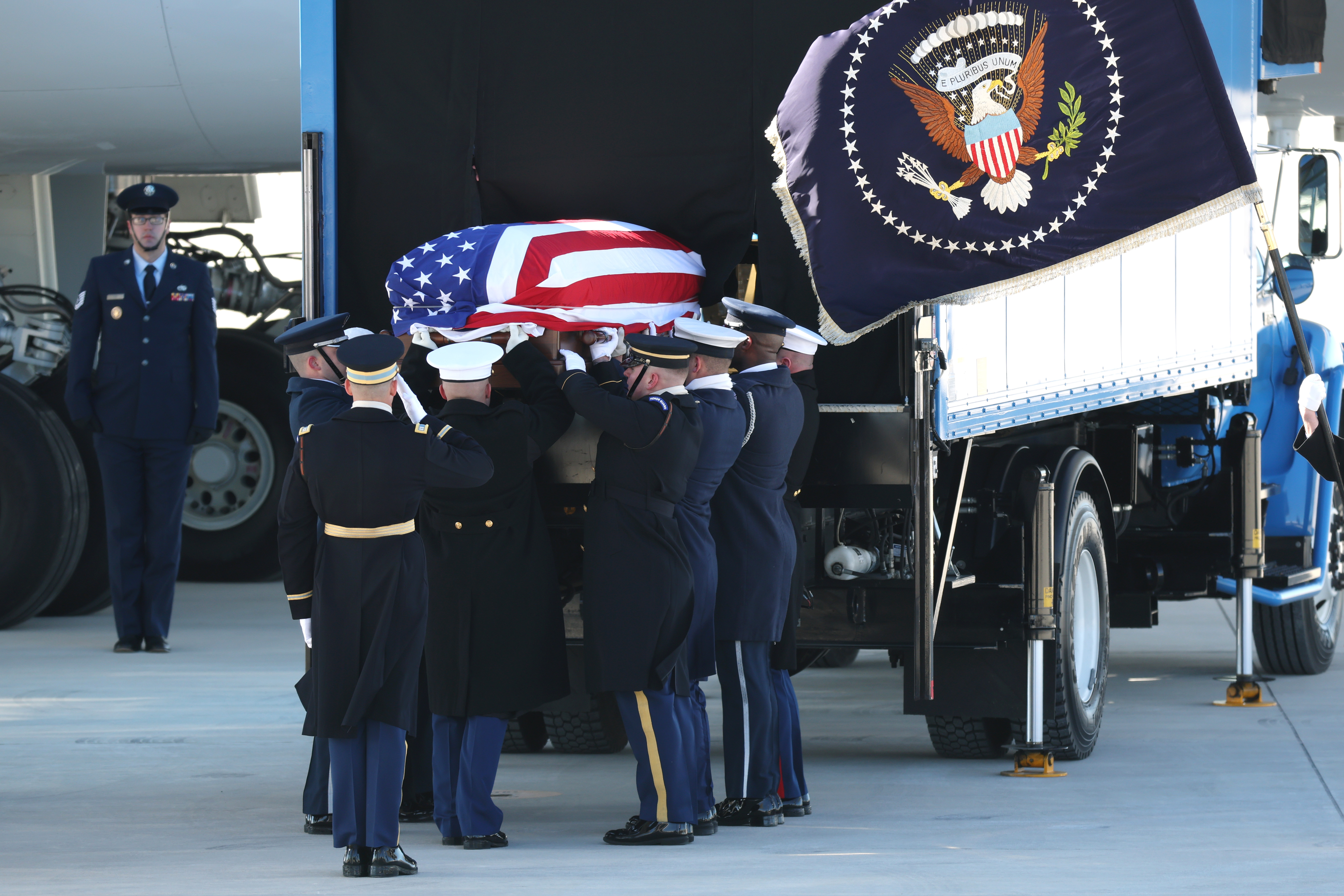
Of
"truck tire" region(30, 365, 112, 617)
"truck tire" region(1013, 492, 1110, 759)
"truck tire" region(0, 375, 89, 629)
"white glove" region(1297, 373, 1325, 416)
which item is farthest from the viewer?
"truck tire" region(30, 365, 112, 617)

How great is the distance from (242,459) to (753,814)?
6990 millimetres

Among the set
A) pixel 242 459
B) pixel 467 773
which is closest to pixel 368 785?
pixel 467 773

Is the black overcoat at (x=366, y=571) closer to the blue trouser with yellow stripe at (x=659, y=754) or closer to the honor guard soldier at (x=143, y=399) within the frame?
the blue trouser with yellow stripe at (x=659, y=754)

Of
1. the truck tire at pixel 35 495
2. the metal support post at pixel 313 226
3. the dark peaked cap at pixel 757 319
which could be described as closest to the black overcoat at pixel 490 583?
the dark peaked cap at pixel 757 319

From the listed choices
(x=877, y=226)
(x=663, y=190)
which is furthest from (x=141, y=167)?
(x=877, y=226)

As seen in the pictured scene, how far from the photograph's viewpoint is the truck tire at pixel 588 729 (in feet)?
22.2

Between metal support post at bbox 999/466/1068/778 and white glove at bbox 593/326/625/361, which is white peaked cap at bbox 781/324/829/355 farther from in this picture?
metal support post at bbox 999/466/1068/778

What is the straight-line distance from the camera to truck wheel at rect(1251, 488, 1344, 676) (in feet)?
29.0

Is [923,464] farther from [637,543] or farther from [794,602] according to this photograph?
[637,543]

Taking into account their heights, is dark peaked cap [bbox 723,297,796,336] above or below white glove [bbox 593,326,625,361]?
above

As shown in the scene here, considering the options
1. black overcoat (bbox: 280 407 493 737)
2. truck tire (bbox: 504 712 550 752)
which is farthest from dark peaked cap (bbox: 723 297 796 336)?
truck tire (bbox: 504 712 550 752)

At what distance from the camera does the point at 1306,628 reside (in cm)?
886

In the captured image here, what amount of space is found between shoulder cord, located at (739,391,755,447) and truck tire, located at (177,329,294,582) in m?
6.53

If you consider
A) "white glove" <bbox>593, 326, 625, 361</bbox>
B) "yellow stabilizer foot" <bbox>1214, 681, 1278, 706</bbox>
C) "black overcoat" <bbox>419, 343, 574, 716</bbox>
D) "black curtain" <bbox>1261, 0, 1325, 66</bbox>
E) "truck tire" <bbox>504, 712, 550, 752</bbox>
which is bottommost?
"yellow stabilizer foot" <bbox>1214, 681, 1278, 706</bbox>
